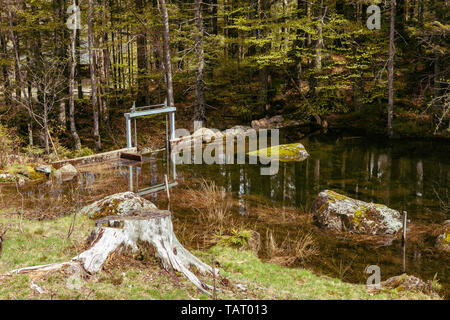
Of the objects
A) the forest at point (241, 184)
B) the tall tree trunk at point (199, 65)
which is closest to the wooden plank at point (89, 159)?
the forest at point (241, 184)

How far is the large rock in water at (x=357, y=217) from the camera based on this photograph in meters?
10.5

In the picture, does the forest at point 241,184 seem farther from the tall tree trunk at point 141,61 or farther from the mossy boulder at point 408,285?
the tall tree trunk at point 141,61

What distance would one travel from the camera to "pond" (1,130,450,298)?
8914 mm

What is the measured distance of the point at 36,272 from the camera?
5961 mm

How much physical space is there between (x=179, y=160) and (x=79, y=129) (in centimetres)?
1094

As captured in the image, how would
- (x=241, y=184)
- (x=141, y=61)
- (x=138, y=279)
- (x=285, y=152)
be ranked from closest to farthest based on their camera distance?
(x=138, y=279), (x=241, y=184), (x=285, y=152), (x=141, y=61)

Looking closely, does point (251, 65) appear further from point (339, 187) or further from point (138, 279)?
point (138, 279)

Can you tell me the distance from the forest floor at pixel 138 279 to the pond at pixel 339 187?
3.56ft

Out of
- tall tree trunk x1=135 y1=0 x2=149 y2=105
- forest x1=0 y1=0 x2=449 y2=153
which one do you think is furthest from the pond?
tall tree trunk x1=135 y1=0 x2=149 y2=105

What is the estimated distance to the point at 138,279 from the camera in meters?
6.13

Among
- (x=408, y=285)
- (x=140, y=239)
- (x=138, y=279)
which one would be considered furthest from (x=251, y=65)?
(x=138, y=279)

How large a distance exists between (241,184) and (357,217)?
4.91m

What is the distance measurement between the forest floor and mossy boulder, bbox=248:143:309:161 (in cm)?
996
